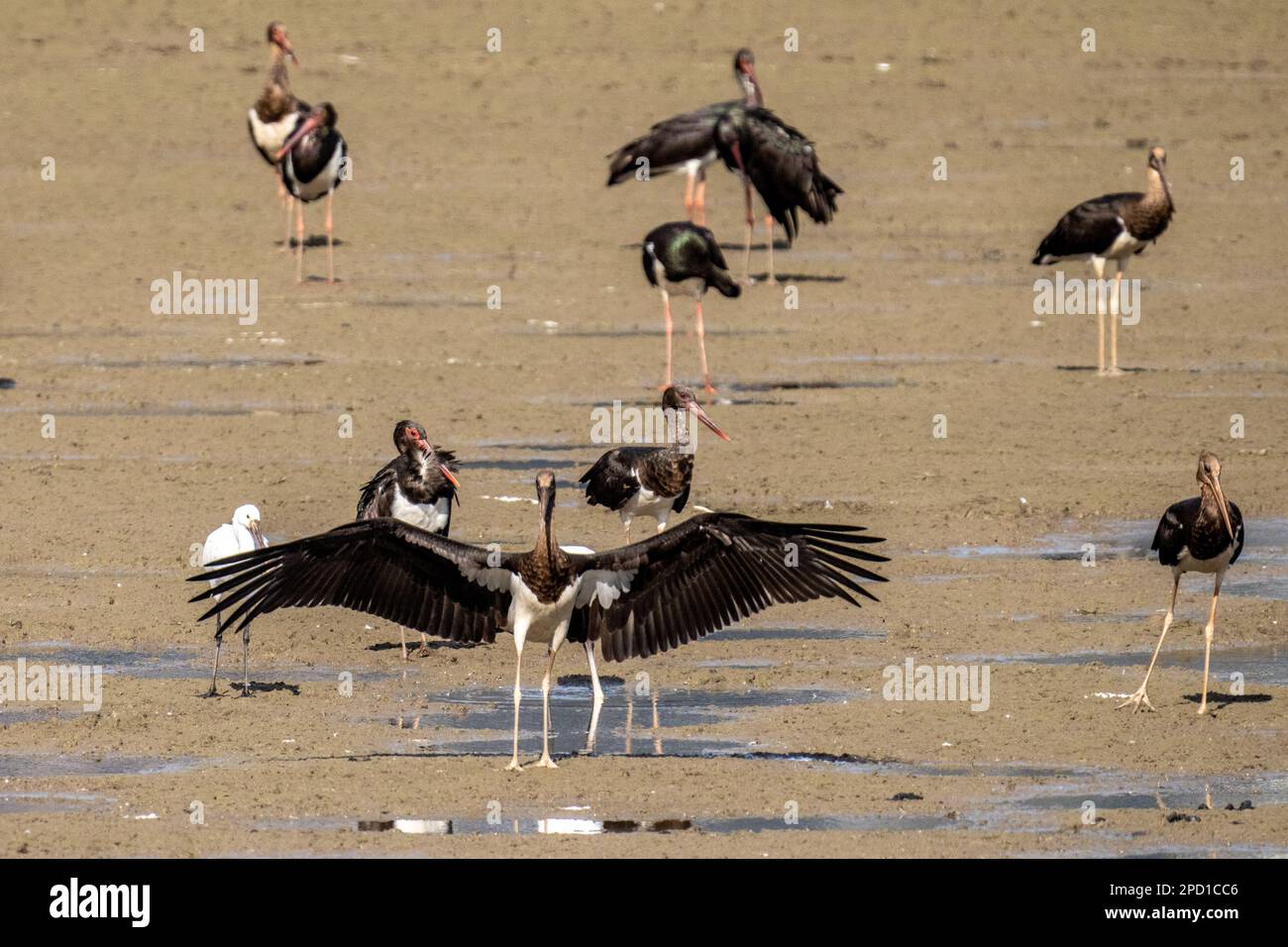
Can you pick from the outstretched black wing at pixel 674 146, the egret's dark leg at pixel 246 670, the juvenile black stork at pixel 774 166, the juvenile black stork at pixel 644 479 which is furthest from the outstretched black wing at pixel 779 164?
the egret's dark leg at pixel 246 670

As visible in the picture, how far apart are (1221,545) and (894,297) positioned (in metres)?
10.6

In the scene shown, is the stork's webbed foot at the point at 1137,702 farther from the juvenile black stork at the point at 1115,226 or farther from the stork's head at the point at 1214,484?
the juvenile black stork at the point at 1115,226

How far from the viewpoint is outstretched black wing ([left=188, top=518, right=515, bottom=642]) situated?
33.7 feet

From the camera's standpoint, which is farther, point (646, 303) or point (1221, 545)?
point (646, 303)

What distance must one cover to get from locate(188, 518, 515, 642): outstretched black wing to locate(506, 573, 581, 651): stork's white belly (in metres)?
0.06

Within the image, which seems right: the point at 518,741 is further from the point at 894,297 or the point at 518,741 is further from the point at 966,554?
the point at 894,297

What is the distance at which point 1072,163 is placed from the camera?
26562 millimetres

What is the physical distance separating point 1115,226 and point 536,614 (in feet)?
31.8

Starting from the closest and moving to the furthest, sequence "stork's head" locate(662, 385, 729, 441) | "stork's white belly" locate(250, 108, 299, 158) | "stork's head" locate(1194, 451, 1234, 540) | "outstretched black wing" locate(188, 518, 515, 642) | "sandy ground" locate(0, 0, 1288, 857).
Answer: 1. "sandy ground" locate(0, 0, 1288, 857)
2. "outstretched black wing" locate(188, 518, 515, 642)
3. "stork's head" locate(1194, 451, 1234, 540)
4. "stork's head" locate(662, 385, 729, 441)
5. "stork's white belly" locate(250, 108, 299, 158)

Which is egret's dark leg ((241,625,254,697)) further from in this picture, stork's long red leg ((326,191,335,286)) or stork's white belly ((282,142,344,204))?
stork's white belly ((282,142,344,204))

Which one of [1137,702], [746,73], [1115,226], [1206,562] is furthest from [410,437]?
[746,73]

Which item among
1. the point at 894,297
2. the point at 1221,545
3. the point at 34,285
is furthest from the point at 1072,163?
the point at 1221,545

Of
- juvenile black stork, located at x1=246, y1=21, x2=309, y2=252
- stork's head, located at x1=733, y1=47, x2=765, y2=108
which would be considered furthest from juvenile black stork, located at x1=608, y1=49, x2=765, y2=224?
juvenile black stork, located at x1=246, y1=21, x2=309, y2=252

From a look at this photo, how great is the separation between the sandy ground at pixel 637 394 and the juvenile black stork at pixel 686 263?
682 mm
